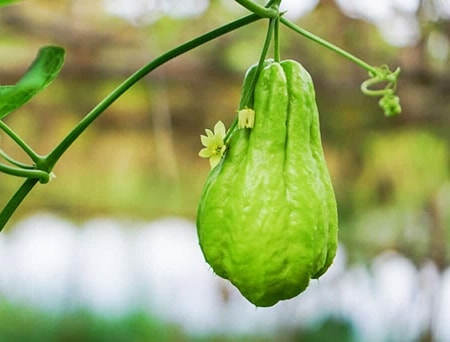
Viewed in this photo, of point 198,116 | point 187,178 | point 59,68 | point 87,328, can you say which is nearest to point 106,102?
point 59,68

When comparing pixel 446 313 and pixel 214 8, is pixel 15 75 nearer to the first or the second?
pixel 214 8

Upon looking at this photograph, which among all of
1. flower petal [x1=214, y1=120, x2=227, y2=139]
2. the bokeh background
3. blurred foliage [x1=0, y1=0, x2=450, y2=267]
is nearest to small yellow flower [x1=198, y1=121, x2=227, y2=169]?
flower petal [x1=214, y1=120, x2=227, y2=139]

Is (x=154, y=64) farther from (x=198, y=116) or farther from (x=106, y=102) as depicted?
(x=198, y=116)

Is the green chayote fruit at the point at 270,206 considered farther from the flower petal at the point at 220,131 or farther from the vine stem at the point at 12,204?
the vine stem at the point at 12,204

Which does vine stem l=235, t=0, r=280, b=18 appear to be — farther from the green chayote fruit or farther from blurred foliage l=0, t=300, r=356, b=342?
Answer: blurred foliage l=0, t=300, r=356, b=342

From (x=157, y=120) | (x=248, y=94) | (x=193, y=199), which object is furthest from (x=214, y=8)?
(x=248, y=94)

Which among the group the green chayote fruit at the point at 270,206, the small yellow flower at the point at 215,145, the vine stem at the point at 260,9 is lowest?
the green chayote fruit at the point at 270,206

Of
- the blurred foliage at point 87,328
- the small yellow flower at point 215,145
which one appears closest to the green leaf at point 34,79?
the small yellow flower at point 215,145

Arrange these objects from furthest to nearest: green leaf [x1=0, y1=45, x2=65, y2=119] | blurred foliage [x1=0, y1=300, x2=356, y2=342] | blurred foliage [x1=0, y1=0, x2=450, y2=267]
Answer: blurred foliage [x1=0, y1=300, x2=356, y2=342] < blurred foliage [x1=0, y1=0, x2=450, y2=267] < green leaf [x1=0, y1=45, x2=65, y2=119]
